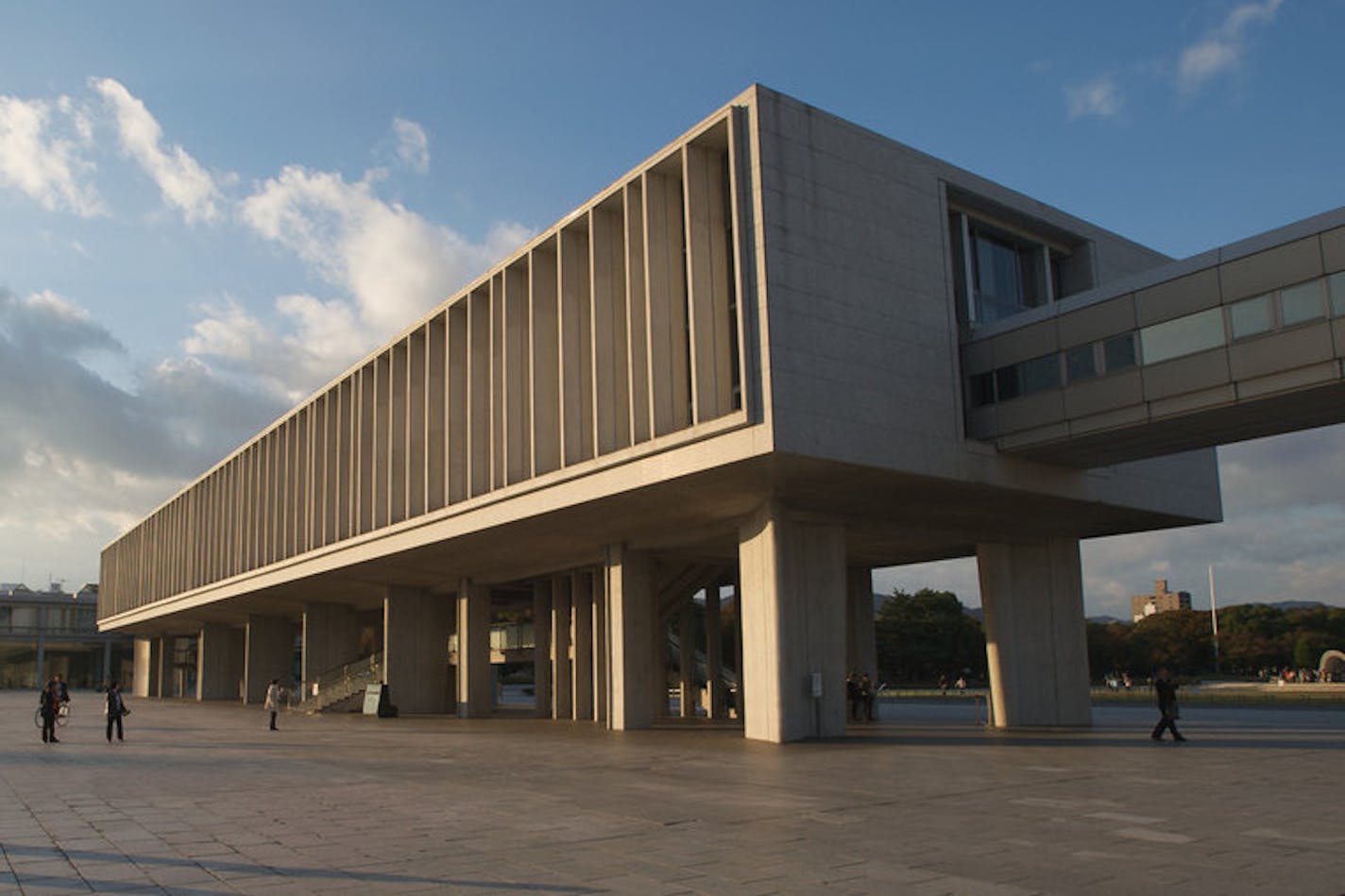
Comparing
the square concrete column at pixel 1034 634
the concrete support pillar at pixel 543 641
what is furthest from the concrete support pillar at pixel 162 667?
the square concrete column at pixel 1034 634

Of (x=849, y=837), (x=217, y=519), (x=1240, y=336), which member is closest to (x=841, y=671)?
(x=1240, y=336)

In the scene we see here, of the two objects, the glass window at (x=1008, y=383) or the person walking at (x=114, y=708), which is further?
the person walking at (x=114, y=708)

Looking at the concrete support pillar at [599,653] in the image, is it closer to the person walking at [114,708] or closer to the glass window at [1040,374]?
the person walking at [114,708]

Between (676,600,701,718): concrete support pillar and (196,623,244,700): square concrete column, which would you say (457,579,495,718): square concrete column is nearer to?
(676,600,701,718): concrete support pillar

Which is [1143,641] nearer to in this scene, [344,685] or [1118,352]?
[344,685]

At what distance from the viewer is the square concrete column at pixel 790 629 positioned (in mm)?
25672

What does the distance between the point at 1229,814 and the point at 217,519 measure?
58215 millimetres

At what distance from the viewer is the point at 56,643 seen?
114125 millimetres

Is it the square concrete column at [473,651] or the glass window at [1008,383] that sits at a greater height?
the glass window at [1008,383]

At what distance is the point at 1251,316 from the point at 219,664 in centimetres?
7235

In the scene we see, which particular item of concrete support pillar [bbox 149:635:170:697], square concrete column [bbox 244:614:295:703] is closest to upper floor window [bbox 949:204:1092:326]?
square concrete column [bbox 244:614:295:703]

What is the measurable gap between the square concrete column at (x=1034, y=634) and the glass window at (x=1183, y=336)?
11.1 metres

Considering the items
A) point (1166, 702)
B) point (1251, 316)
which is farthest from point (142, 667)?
point (1251, 316)

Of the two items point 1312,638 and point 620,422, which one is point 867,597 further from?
point 1312,638
